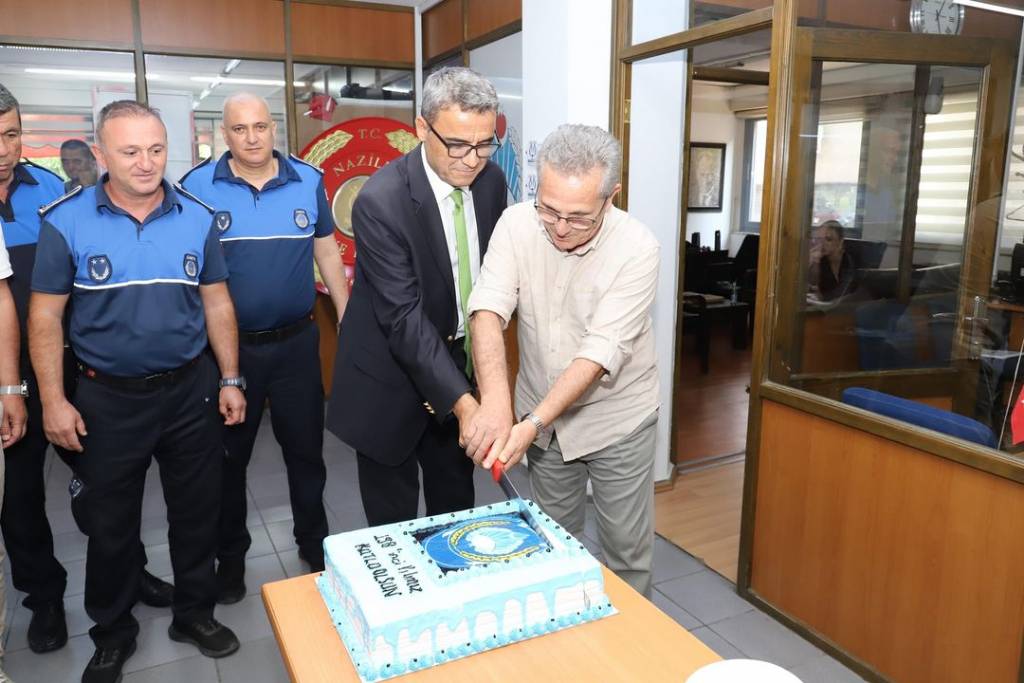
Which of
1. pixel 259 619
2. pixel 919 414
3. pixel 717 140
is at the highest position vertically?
pixel 717 140

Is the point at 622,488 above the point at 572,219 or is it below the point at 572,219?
below

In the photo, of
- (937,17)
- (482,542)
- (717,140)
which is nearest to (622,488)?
(482,542)

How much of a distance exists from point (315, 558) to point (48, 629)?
87 cm

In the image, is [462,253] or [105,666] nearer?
[462,253]

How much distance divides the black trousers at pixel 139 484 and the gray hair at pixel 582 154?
4.15ft

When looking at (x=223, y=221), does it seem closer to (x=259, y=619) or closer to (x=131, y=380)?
(x=131, y=380)

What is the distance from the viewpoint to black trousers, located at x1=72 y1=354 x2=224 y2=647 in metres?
2.10

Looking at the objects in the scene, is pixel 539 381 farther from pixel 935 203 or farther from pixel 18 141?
pixel 18 141

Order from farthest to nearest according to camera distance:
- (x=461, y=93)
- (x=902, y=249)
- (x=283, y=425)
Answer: (x=283, y=425) → (x=902, y=249) → (x=461, y=93)

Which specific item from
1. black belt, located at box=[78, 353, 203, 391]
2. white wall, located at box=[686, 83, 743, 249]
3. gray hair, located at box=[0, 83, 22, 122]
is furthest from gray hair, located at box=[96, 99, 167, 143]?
white wall, located at box=[686, 83, 743, 249]

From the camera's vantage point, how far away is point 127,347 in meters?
2.04

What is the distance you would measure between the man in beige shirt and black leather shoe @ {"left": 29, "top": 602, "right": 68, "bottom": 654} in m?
1.64

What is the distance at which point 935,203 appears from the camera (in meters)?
2.45

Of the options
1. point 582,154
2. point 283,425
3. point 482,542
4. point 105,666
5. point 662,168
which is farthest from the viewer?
point 662,168
